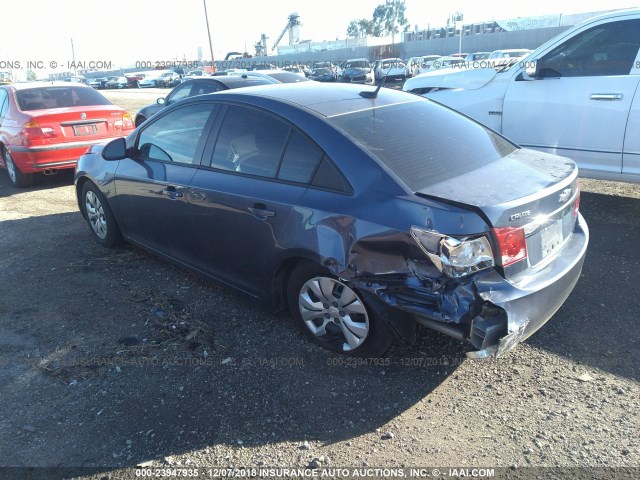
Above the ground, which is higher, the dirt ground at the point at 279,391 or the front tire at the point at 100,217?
the front tire at the point at 100,217

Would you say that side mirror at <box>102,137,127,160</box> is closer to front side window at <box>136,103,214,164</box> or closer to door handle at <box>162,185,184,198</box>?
front side window at <box>136,103,214,164</box>

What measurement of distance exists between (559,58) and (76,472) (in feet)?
19.5

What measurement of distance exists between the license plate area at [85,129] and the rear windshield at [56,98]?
0.68 metres

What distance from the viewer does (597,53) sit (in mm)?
5441

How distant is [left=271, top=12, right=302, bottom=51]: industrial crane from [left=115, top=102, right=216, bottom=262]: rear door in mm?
88163

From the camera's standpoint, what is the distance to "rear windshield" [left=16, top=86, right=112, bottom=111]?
8.27 metres

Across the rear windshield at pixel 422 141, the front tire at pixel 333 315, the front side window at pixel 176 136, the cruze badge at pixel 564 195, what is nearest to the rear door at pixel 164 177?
Result: the front side window at pixel 176 136

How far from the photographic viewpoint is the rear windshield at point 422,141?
3.08m

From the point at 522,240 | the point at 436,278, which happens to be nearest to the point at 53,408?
the point at 436,278

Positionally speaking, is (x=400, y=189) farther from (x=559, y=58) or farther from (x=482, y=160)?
(x=559, y=58)

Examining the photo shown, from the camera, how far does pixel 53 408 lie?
3014mm

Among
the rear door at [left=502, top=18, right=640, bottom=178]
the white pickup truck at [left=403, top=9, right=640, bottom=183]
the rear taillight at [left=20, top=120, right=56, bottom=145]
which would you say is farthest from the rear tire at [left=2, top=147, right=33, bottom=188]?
the rear door at [left=502, top=18, right=640, bottom=178]

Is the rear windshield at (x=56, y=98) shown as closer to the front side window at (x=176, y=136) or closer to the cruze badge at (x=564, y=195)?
the front side window at (x=176, y=136)

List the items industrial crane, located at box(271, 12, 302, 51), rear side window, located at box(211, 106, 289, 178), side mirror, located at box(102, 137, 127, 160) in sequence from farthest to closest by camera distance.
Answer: industrial crane, located at box(271, 12, 302, 51)
side mirror, located at box(102, 137, 127, 160)
rear side window, located at box(211, 106, 289, 178)
